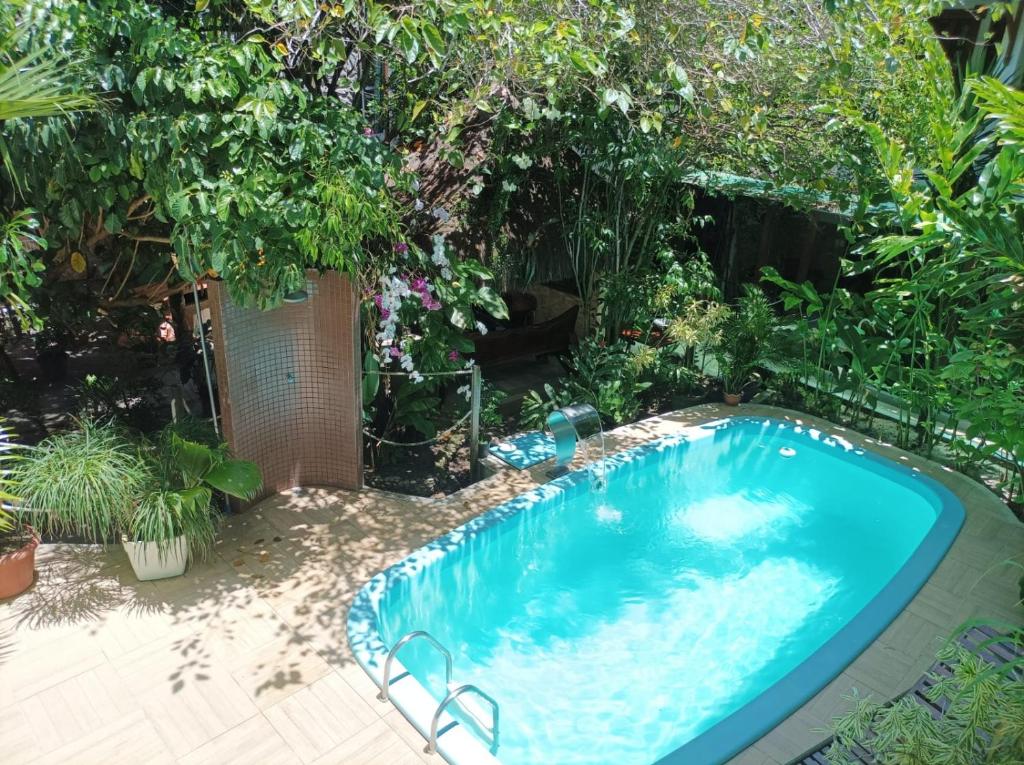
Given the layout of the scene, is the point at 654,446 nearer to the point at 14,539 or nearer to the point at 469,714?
the point at 469,714

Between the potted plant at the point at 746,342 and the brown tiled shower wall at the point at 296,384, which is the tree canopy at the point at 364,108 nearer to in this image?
the brown tiled shower wall at the point at 296,384

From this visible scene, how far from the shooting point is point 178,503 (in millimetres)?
4957

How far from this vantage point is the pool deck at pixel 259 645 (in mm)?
4008

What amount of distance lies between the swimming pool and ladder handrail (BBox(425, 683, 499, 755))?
100mm

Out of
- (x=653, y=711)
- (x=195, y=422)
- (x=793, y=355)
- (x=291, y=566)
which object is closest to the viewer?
(x=653, y=711)

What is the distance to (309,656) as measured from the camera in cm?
462

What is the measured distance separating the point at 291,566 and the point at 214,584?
0.52 meters

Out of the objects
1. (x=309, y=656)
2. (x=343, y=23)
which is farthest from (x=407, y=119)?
(x=309, y=656)

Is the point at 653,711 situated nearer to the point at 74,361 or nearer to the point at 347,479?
the point at 347,479

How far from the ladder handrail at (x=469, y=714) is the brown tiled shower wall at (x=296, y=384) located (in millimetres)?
2673

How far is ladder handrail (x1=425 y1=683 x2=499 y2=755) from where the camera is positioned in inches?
147

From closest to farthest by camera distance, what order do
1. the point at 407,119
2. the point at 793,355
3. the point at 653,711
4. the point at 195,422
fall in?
the point at 653,711, the point at 195,422, the point at 407,119, the point at 793,355

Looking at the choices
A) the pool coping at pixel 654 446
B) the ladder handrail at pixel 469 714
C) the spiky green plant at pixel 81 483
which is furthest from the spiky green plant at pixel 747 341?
the spiky green plant at pixel 81 483

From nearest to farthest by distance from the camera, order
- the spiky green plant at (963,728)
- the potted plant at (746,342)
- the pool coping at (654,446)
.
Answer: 1. the spiky green plant at (963,728)
2. the pool coping at (654,446)
3. the potted plant at (746,342)
